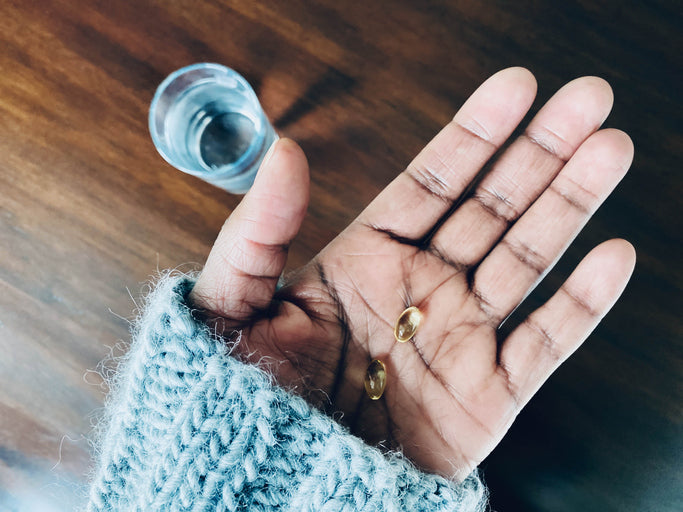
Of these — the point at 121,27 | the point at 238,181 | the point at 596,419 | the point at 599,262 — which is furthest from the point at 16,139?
the point at 596,419

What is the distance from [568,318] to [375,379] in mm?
248

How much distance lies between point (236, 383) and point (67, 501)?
0.50m

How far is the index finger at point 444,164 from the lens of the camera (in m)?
0.63

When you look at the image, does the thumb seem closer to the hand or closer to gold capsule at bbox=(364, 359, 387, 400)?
the hand

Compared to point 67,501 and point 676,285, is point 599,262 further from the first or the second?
point 67,501

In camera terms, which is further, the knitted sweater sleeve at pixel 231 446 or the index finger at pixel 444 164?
the index finger at pixel 444 164

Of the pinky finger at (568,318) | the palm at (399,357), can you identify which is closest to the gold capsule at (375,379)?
the palm at (399,357)

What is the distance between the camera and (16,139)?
71cm

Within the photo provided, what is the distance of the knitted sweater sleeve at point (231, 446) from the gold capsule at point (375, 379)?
0.09m

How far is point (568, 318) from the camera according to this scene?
2.01ft

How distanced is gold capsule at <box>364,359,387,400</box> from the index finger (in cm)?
17

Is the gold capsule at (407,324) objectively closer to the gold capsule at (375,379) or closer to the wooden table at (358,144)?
the gold capsule at (375,379)

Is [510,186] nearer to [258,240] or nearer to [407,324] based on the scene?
[407,324]

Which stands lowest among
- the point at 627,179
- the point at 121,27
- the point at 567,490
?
the point at 567,490
